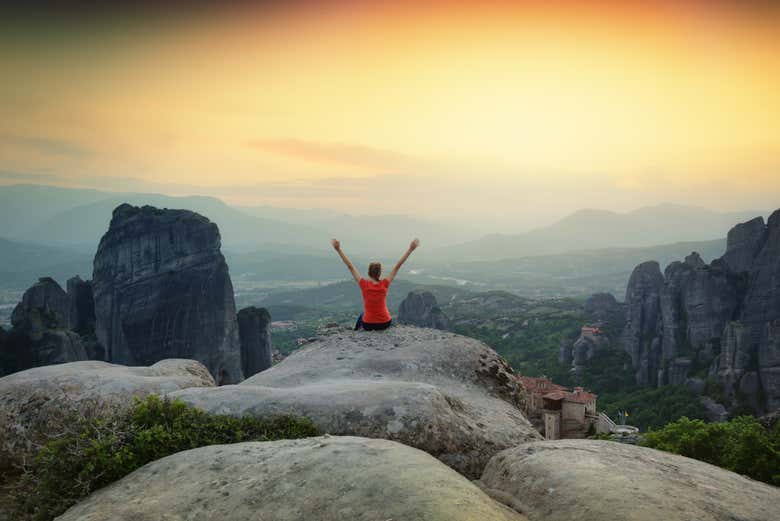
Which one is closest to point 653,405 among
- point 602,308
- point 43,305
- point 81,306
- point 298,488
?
point 602,308

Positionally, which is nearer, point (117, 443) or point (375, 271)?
point (117, 443)

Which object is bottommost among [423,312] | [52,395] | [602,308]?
[602,308]

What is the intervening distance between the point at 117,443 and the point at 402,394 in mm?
5410

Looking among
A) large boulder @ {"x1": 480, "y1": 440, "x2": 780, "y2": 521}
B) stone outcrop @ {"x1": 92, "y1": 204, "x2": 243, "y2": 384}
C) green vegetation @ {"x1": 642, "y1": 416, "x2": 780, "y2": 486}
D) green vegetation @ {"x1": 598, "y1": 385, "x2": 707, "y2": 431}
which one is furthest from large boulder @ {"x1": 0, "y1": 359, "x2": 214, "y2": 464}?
green vegetation @ {"x1": 598, "y1": 385, "x2": 707, "y2": 431}

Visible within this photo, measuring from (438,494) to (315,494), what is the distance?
5.47 feet

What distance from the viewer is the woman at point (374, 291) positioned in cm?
1600

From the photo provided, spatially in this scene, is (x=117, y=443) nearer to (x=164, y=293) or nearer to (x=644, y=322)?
(x=164, y=293)

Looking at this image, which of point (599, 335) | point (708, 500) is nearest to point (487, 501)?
point (708, 500)

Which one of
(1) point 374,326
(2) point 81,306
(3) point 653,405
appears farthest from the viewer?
(2) point 81,306

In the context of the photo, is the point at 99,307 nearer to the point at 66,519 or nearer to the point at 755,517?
the point at 66,519

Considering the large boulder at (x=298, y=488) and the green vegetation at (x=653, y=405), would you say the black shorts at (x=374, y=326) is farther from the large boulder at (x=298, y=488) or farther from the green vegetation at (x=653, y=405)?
the green vegetation at (x=653, y=405)

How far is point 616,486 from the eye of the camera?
8.05 meters

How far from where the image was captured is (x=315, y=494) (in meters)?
6.89

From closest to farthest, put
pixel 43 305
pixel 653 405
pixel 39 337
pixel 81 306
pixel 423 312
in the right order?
pixel 39 337, pixel 43 305, pixel 653 405, pixel 81 306, pixel 423 312
